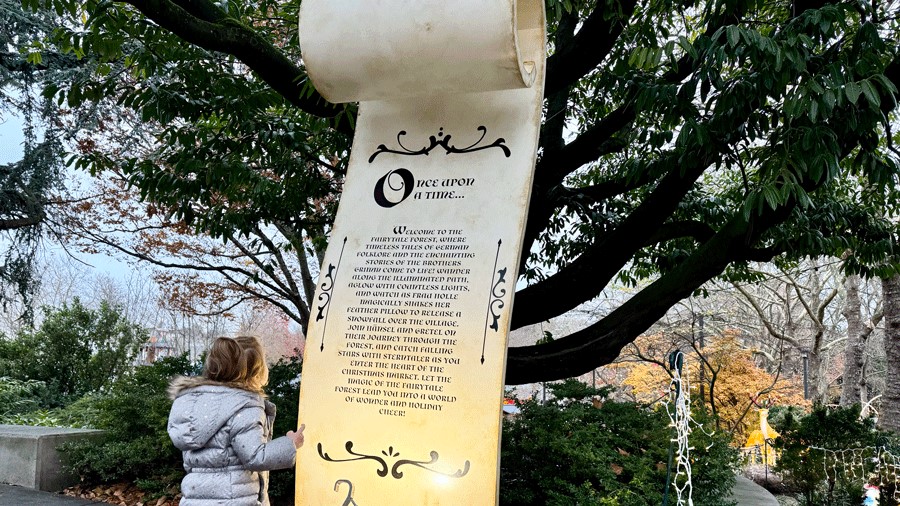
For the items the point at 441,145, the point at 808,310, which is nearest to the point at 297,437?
the point at 441,145

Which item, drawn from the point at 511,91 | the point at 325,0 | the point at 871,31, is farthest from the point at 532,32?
the point at 871,31

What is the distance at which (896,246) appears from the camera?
5945 millimetres

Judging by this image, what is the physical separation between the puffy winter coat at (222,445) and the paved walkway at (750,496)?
4.21 metres

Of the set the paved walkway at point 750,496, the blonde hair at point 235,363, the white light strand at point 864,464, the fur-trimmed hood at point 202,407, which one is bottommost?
the paved walkway at point 750,496

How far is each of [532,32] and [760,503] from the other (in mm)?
4329

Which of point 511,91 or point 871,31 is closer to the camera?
point 511,91

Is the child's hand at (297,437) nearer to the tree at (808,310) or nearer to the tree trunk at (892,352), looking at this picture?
the tree trunk at (892,352)

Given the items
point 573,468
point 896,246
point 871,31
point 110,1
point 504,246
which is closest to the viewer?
point 504,246

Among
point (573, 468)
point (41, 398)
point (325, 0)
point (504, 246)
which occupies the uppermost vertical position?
point (325, 0)

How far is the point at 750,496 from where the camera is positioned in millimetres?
5758

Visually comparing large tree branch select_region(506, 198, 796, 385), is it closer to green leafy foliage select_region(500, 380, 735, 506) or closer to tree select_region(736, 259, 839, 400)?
green leafy foliage select_region(500, 380, 735, 506)

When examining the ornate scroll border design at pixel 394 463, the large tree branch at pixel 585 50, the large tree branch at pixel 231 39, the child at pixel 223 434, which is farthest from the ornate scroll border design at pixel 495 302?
the large tree branch at pixel 585 50

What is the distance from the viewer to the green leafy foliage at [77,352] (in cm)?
1136

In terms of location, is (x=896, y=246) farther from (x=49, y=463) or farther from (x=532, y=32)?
(x=49, y=463)
